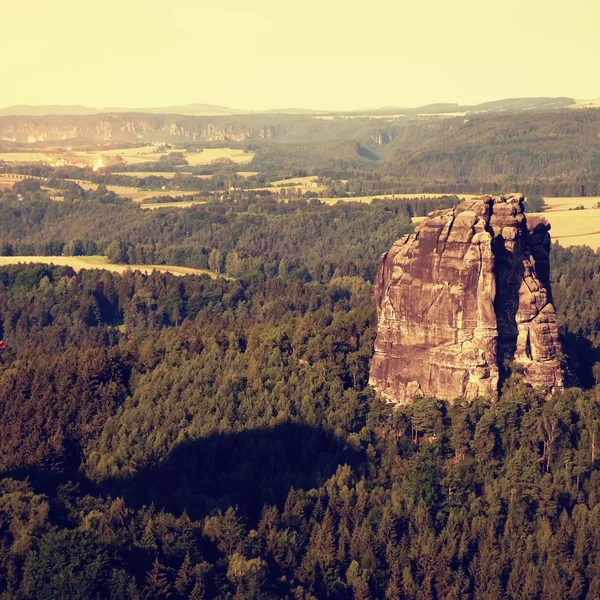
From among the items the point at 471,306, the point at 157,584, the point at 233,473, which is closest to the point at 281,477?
the point at 233,473

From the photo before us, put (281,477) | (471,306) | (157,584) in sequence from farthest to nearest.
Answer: (471,306) < (281,477) < (157,584)

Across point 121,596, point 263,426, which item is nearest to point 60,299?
point 263,426

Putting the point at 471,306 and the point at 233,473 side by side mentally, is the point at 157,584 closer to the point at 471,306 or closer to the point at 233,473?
the point at 233,473

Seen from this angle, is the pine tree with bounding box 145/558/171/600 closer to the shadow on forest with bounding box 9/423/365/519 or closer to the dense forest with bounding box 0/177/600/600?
the dense forest with bounding box 0/177/600/600

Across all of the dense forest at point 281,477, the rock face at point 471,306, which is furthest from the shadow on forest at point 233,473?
the rock face at point 471,306

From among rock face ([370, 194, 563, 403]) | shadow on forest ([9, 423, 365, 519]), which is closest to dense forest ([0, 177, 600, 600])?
shadow on forest ([9, 423, 365, 519])
